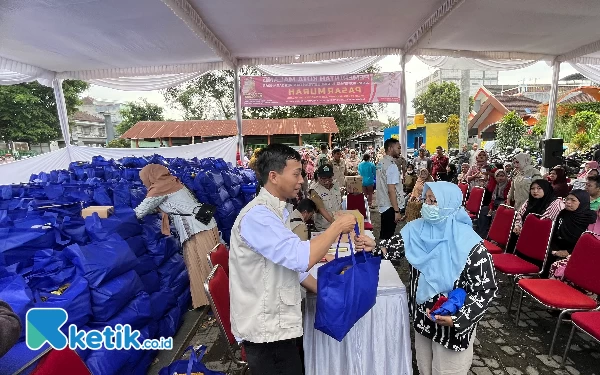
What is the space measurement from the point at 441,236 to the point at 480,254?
19cm

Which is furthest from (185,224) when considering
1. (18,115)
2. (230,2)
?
(18,115)

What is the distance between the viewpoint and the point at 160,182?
3283 millimetres

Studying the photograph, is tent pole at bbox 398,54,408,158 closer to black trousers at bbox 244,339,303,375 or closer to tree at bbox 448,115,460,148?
black trousers at bbox 244,339,303,375

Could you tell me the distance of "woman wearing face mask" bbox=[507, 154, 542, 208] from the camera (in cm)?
464

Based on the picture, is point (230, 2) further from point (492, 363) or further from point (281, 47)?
point (492, 363)

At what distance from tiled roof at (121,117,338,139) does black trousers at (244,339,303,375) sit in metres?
17.2

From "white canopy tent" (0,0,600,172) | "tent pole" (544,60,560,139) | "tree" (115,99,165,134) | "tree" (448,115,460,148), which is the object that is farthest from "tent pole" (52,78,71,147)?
"tree" (115,99,165,134)

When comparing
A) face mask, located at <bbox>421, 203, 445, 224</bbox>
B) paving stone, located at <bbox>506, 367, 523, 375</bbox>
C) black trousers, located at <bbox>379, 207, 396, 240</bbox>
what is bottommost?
paving stone, located at <bbox>506, 367, 523, 375</bbox>

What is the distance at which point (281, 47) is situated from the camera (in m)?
5.99

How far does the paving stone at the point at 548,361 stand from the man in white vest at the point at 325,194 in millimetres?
A: 2189

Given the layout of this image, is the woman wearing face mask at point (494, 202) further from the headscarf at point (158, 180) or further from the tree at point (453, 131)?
the tree at point (453, 131)

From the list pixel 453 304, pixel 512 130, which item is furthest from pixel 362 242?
pixel 512 130

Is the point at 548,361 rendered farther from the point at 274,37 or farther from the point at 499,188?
the point at 274,37

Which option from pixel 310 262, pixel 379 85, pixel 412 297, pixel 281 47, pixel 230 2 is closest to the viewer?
pixel 310 262
